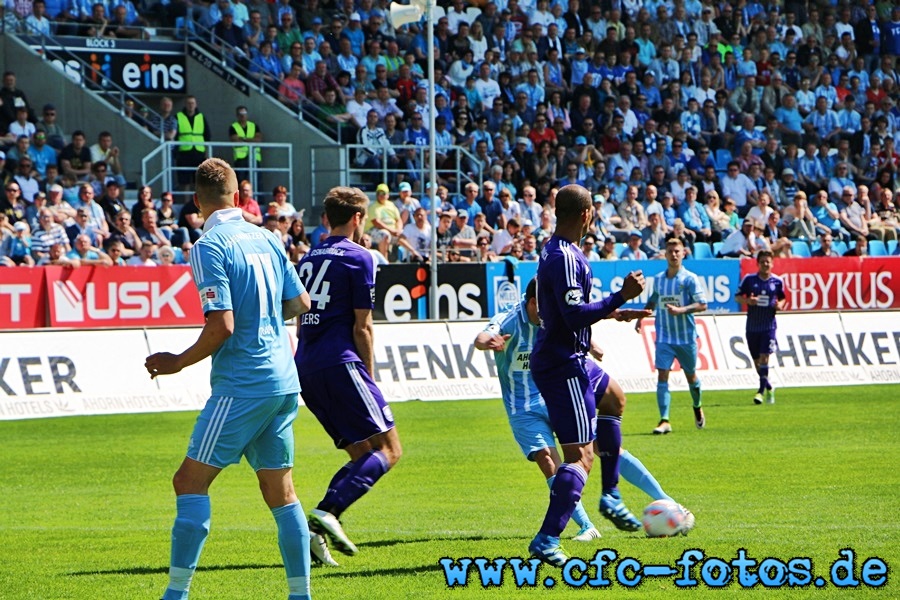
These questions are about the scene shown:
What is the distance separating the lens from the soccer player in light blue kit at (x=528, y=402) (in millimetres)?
10070

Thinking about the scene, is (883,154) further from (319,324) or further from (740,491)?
(319,324)

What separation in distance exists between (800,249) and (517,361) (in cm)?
2343

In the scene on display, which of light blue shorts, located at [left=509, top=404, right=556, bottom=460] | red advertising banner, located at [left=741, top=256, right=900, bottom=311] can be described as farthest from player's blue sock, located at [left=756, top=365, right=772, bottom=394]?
light blue shorts, located at [left=509, top=404, right=556, bottom=460]

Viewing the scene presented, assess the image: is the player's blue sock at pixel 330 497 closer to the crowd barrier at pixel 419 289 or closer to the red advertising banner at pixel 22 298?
the crowd barrier at pixel 419 289

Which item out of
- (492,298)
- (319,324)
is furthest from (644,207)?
(319,324)

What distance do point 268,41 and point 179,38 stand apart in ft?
6.90

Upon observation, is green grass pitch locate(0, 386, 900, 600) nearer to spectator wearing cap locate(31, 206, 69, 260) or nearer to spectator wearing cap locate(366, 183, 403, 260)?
spectator wearing cap locate(31, 206, 69, 260)

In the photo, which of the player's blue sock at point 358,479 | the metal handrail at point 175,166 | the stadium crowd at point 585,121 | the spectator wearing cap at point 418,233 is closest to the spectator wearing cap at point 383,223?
the stadium crowd at point 585,121

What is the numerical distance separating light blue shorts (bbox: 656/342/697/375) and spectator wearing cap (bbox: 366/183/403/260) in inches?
340

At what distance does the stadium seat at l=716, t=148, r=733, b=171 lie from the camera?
36.3 meters

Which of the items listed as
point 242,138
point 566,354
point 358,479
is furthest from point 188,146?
point 566,354

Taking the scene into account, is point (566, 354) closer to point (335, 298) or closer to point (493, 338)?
point (493, 338)

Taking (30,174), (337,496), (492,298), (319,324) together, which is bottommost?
(492,298)

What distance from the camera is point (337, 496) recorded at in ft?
30.2
